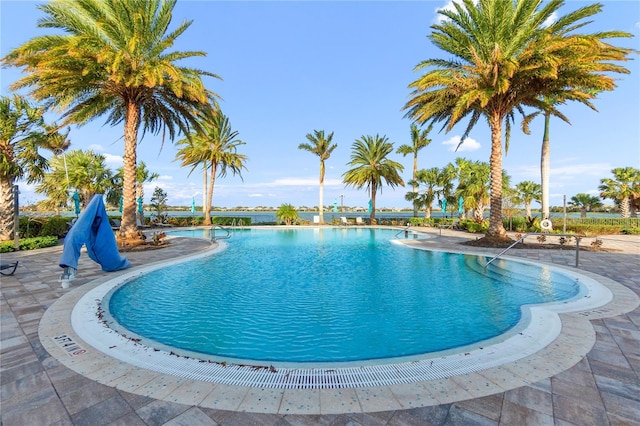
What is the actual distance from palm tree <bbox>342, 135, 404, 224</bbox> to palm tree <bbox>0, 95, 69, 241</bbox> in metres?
26.4

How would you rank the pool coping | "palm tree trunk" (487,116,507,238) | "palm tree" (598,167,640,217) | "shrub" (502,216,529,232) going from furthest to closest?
"palm tree" (598,167,640,217) → "shrub" (502,216,529,232) → "palm tree trunk" (487,116,507,238) → the pool coping

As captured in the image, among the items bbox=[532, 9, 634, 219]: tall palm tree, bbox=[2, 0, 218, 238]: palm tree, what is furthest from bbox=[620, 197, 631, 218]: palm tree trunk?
bbox=[2, 0, 218, 238]: palm tree

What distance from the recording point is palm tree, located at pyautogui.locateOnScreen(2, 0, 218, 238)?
1207 centimetres

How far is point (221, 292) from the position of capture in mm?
8555

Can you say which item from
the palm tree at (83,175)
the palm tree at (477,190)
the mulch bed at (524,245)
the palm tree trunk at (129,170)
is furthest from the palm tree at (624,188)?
the palm tree at (83,175)

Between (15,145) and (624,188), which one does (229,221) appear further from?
(624,188)

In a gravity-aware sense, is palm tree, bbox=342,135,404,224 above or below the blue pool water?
above

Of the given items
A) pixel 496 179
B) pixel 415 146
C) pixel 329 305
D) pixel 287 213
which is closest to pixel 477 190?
pixel 415 146

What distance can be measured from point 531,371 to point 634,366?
1.45 meters

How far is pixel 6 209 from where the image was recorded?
1487 cm

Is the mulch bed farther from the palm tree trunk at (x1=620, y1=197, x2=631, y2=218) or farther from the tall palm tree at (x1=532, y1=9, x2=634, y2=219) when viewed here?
the palm tree trunk at (x1=620, y1=197, x2=631, y2=218)

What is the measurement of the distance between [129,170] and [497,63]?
745 inches

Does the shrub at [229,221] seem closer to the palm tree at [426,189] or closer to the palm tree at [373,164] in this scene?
the palm tree at [373,164]

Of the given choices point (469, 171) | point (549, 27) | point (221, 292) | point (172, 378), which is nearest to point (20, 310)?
point (221, 292)
